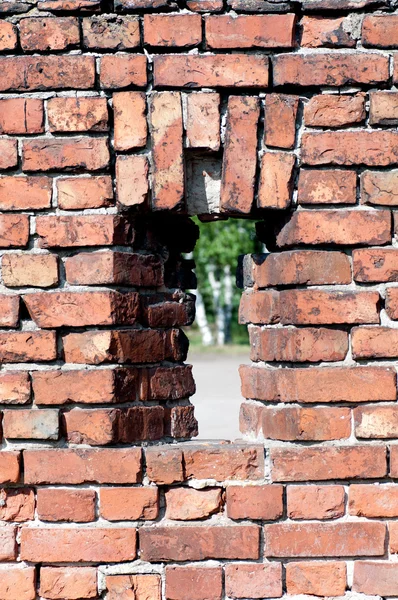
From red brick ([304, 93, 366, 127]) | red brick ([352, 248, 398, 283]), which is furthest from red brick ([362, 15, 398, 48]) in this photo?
red brick ([352, 248, 398, 283])

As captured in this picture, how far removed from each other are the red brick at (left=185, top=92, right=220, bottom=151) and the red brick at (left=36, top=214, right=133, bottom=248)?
330mm

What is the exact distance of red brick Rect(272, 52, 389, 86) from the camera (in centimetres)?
235

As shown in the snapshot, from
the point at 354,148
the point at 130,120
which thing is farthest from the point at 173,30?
the point at 354,148

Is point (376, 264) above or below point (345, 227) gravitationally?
below

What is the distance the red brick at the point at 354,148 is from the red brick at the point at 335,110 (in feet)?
0.12

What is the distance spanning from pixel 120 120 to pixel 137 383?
787mm

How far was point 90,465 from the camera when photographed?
236 centimetres

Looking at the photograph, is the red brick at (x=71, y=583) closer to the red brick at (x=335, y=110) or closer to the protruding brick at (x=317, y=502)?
the protruding brick at (x=317, y=502)

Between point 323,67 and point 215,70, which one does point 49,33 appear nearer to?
point 215,70

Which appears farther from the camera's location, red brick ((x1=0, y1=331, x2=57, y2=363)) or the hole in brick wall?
the hole in brick wall

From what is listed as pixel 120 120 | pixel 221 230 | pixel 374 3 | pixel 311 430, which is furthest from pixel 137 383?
pixel 221 230

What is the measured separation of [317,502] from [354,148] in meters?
1.04

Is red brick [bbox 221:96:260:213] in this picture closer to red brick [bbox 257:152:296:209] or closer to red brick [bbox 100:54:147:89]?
red brick [bbox 257:152:296:209]

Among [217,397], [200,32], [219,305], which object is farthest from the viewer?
[219,305]
